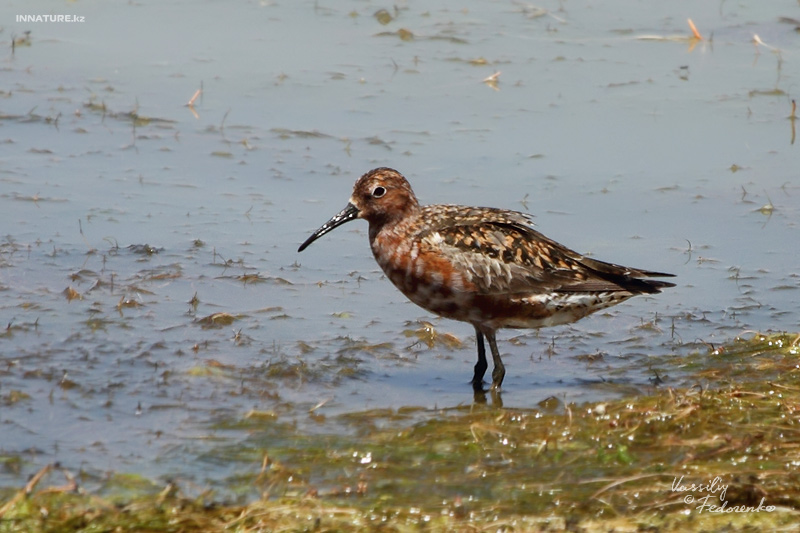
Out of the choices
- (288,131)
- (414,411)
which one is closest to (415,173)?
(288,131)

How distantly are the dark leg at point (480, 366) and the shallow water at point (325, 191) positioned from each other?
18cm

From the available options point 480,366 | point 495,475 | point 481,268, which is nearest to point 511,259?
point 481,268

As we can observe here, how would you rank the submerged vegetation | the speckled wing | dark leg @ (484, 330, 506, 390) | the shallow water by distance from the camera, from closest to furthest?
1. the submerged vegetation
2. the shallow water
3. dark leg @ (484, 330, 506, 390)
4. the speckled wing

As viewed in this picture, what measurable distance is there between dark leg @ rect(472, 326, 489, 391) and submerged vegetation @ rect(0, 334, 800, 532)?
41 centimetres

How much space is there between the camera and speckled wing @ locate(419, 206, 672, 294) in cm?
798

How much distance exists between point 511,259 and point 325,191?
301cm

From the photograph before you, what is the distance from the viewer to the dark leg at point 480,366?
7914 mm

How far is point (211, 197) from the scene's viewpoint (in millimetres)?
10594

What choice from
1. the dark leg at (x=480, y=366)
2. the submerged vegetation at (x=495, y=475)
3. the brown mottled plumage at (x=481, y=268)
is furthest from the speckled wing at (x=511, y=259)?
the submerged vegetation at (x=495, y=475)

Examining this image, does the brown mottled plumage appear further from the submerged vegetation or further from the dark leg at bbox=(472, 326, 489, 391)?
the submerged vegetation

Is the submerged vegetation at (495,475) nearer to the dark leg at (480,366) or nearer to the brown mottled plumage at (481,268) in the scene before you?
Result: the dark leg at (480,366)

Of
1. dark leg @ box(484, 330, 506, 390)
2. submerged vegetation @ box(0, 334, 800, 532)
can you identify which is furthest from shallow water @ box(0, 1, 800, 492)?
submerged vegetation @ box(0, 334, 800, 532)

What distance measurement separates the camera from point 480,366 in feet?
26.3

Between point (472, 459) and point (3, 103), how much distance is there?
7561 mm
